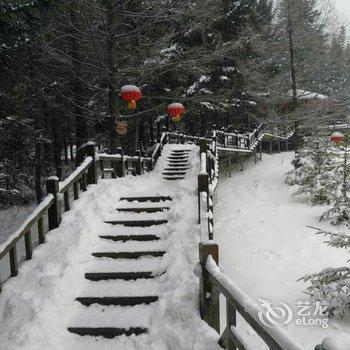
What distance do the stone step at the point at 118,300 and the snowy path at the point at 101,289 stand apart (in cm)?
7

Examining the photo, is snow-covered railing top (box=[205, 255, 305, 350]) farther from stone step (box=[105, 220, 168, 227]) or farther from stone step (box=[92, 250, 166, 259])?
stone step (box=[105, 220, 168, 227])

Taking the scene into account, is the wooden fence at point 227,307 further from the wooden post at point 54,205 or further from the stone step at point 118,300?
the wooden post at point 54,205

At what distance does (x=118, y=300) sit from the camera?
253 inches

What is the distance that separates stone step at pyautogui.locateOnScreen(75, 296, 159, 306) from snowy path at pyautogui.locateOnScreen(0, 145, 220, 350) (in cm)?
7

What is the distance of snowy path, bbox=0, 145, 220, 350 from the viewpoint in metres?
5.44

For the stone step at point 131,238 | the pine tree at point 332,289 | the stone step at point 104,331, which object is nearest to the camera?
the stone step at point 104,331

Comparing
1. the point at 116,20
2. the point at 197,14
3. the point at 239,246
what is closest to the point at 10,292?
the point at 239,246

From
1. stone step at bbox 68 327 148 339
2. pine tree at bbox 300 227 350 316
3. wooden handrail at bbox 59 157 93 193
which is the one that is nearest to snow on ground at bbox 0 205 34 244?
wooden handrail at bbox 59 157 93 193

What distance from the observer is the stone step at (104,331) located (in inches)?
229

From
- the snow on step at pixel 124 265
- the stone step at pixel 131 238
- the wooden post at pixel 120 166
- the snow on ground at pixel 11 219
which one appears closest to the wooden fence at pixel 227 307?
the snow on step at pixel 124 265

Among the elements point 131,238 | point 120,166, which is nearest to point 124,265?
point 131,238

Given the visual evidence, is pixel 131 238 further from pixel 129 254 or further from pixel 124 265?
pixel 124 265

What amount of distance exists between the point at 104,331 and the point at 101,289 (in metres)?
0.92

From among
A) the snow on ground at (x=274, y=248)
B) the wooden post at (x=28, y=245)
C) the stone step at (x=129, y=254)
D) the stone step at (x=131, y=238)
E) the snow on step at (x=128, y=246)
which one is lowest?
the snow on ground at (x=274, y=248)
